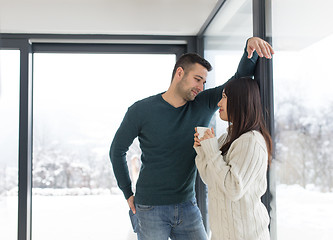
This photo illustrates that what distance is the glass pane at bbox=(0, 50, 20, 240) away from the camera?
302cm

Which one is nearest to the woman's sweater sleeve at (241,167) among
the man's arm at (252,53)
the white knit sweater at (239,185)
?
the white knit sweater at (239,185)

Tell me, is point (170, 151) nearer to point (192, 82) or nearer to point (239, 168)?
point (192, 82)

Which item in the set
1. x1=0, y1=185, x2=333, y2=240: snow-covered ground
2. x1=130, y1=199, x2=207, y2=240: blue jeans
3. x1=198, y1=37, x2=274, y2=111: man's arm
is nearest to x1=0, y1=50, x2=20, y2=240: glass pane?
x1=0, y1=185, x2=333, y2=240: snow-covered ground

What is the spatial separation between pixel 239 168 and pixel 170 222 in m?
0.78

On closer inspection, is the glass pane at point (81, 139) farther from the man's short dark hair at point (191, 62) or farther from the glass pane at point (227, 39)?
the man's short dark hair at point (191, 62)

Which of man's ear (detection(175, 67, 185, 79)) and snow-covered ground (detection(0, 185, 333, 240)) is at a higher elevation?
man's ear (detection(175, 67, 185, 79))

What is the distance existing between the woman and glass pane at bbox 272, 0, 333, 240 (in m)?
0.09

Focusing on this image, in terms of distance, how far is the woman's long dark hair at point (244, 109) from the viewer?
5.02 feet

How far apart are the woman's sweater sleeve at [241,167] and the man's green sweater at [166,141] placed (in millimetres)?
594

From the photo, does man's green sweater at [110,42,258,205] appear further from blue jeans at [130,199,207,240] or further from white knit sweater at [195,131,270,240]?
white knit sweater at [195,131,270,240]

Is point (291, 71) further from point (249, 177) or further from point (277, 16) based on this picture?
point (249, 177)

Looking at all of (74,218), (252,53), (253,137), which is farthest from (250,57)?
(74,218)

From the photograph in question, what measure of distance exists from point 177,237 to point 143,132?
58cm

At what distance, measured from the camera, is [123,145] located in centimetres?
216
